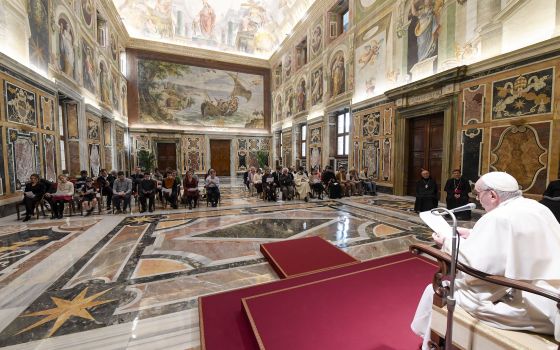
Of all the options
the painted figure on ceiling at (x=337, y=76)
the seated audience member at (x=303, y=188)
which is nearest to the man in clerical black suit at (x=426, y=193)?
the seated audience member at (x=303, y=188)

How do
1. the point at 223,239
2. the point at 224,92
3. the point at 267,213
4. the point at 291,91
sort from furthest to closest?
the point at 224,92 → the point at 291,91 → the point at 267,213 → the point at 223,239

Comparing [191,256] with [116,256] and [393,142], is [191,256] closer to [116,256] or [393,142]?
[116,256]

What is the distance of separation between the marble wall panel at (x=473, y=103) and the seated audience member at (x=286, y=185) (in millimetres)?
5509

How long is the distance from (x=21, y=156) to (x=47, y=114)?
173cm

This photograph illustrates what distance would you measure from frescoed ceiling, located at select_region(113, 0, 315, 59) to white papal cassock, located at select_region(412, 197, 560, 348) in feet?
56.1

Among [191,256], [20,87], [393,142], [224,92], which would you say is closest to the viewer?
[191,256]

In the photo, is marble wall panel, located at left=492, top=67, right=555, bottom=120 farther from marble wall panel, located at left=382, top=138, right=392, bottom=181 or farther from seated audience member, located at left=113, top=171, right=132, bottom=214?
seated audience member, located at left=113, top=171, right=132, bottom=214

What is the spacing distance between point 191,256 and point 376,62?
1013cm

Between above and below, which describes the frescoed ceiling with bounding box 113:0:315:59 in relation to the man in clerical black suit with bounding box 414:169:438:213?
above

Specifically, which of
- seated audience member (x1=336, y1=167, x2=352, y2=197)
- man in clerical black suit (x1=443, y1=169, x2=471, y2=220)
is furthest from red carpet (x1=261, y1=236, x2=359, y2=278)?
seated audience member (x1=336, y1=167, x2=352, y2=197)

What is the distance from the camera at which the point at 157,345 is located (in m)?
2.06

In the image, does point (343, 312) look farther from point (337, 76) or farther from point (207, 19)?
point (207, 19)

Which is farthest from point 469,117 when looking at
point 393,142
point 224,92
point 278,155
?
point 224,92

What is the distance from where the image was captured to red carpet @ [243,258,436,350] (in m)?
1.97
